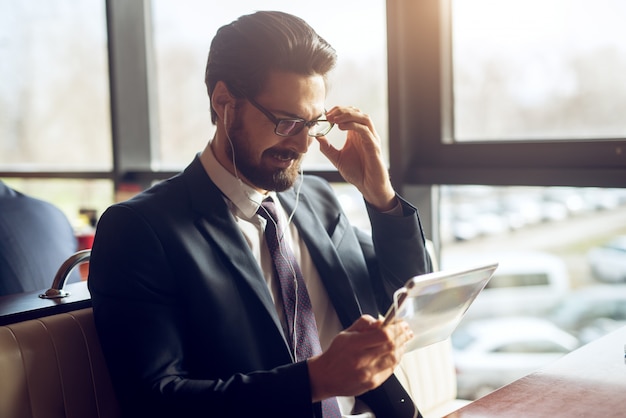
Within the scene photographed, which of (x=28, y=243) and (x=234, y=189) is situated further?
(x=28, y=243)

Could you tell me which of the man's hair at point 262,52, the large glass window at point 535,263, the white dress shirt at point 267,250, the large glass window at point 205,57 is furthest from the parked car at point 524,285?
the man's hair at point 262,52

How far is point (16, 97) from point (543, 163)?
300cm

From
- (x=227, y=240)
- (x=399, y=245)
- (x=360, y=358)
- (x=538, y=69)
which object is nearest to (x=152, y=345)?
(x=227, y=240)

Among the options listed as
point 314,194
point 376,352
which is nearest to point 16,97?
point 314,194

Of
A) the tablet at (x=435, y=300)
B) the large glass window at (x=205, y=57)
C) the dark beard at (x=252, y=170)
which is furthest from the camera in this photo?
the large glass window at (x=205, y=57)

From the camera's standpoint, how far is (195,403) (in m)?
1.31

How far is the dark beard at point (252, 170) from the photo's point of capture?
63.9 inches

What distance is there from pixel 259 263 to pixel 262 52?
465 millimetres

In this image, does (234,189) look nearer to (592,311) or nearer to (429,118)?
(429,118)

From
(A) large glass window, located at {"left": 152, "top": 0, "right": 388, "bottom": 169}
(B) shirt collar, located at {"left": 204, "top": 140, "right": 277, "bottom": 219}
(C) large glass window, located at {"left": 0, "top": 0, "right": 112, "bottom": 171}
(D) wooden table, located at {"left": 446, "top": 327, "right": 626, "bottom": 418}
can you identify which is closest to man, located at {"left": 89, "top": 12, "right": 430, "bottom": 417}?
(B) shirt collar, located at {"left": 204, "top": 140, "right": 277, "bottom": 219}

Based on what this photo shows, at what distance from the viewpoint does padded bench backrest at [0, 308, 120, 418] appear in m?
1.33

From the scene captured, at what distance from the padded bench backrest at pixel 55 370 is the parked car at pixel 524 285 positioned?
4.22ft

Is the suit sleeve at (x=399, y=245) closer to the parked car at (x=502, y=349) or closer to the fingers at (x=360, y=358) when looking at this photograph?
the fingers at (x=360, y=358)

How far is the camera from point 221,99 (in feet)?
5.41
